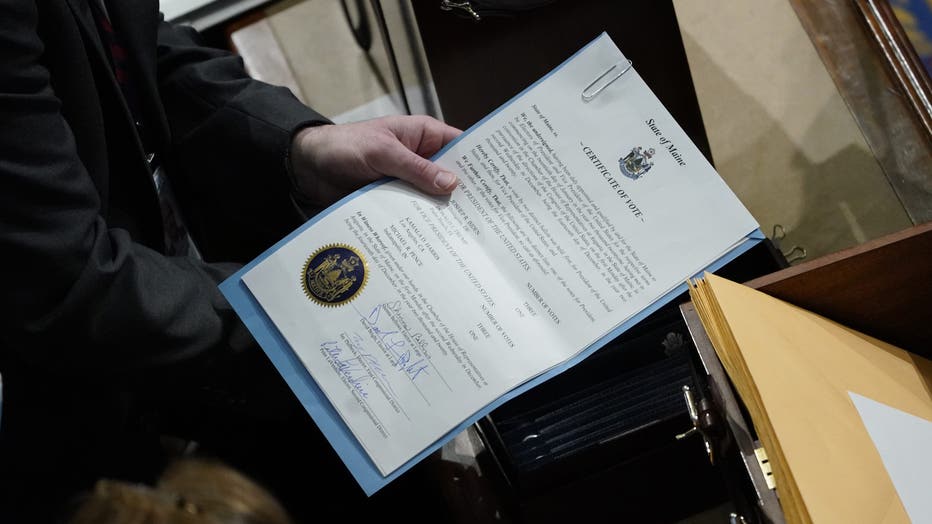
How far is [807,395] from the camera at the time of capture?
0.51 m

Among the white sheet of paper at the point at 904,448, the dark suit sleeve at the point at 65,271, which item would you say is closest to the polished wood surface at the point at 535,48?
the dark suit sleeve at the point at 65,271

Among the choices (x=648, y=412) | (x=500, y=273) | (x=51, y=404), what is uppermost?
(x=51, y=404)

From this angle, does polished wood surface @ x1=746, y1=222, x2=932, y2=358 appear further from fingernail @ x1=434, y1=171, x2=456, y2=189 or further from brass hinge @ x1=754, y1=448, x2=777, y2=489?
→ fingernail @ x1=434, y1=171, x2=456, y2=189

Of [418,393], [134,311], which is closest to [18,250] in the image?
[134,311]

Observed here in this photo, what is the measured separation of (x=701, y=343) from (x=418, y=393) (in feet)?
0.79

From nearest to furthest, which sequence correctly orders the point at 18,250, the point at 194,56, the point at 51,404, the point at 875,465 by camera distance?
the point at 875,465, the point at 18,250, the point at 51,404, the point at 194,56

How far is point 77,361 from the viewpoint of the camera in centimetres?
73

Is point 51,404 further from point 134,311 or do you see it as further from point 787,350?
point 787,350

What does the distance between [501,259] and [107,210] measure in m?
0.44

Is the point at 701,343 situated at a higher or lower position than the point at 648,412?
higher
